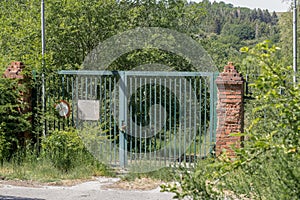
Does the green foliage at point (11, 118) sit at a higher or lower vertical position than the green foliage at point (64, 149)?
higher

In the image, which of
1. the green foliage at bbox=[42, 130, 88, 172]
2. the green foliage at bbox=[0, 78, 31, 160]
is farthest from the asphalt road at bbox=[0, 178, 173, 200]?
the green foliage at bbox=[0, 78, 31, 160]

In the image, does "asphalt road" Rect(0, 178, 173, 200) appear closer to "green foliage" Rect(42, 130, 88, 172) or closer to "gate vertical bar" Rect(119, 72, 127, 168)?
"green foliage" Rect(42, 130, 88, 172)

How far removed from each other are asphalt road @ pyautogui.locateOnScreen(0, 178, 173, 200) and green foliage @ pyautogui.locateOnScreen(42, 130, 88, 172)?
100 centimetres

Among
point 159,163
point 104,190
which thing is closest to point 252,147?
point 104,190

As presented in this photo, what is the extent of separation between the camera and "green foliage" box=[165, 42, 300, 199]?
3.39m

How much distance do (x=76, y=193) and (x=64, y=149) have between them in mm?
1863

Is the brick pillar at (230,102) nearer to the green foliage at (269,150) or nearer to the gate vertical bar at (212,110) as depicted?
the gate vertical bar at (212,110)

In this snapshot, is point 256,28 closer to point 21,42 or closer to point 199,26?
point 199,26

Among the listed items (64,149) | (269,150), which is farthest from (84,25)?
(269,150)

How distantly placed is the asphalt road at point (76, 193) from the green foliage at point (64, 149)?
996mm

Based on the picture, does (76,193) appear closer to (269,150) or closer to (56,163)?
(56,163)

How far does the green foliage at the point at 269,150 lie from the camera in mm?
3393

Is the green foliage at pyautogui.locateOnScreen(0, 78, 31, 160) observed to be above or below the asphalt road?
above

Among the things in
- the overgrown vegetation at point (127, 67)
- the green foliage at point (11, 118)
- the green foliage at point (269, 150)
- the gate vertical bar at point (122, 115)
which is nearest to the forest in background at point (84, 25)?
the overgrown vegetation at point (127, 67)
